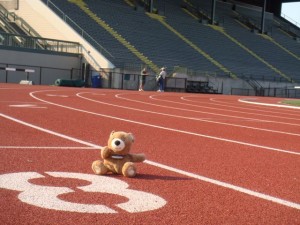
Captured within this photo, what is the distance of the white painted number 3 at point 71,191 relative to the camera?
3.79 m

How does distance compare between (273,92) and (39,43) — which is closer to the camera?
(39,43)

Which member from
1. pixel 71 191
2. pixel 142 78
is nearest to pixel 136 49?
pixel 142 78

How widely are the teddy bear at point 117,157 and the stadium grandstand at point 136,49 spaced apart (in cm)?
2724

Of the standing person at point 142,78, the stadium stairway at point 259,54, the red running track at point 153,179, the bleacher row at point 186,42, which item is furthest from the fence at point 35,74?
the red running track at point 153,179

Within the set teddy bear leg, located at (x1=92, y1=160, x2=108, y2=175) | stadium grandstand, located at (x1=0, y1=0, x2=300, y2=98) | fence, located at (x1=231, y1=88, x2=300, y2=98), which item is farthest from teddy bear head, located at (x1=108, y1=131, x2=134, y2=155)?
fence, located at (x1=231, y1=88, x2=300, y2=98)

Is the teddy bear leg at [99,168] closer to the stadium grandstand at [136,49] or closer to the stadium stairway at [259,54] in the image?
the stadium grandstand at [136,49]

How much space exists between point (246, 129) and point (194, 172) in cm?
534

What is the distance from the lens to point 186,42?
43.2 m

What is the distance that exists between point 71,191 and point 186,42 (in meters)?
39.6

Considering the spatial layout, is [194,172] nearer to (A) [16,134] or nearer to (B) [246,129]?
(A) [16,134]

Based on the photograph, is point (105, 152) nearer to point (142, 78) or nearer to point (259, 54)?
point (142, 78)

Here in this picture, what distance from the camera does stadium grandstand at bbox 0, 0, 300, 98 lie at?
1341 inches

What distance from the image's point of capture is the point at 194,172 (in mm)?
5488

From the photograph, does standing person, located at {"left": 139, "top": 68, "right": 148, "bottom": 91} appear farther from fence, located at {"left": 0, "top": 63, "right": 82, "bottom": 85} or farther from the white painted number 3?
the white painted number 3
